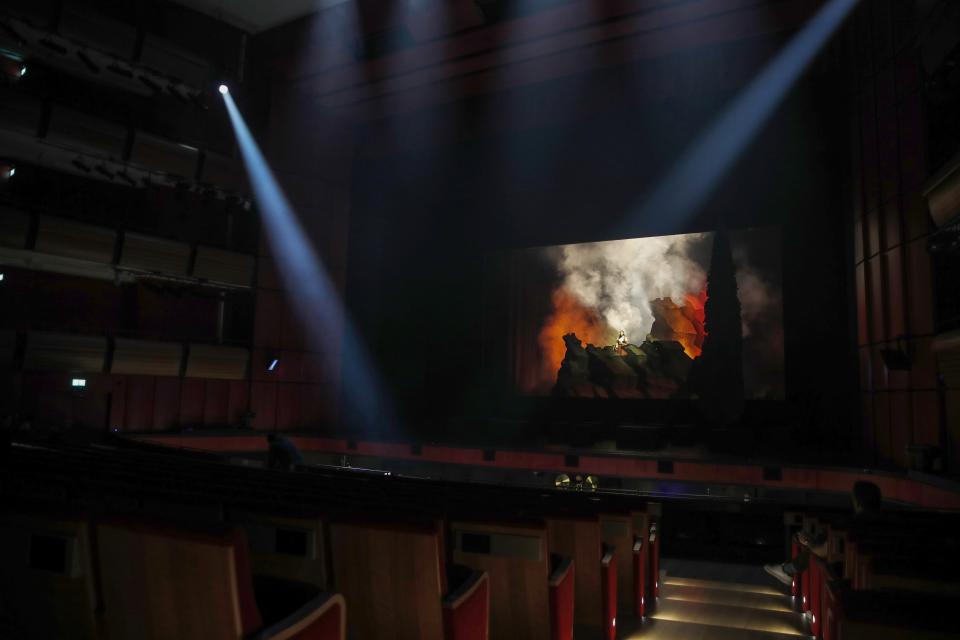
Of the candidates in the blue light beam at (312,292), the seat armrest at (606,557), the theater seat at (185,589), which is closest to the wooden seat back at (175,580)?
the theater seat at (185,589)

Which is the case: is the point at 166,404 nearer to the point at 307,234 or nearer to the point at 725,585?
the point at 307,234

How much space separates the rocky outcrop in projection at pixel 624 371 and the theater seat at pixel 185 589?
1172cm

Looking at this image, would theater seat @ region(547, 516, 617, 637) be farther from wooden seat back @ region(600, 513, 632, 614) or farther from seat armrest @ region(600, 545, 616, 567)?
wooden seat back @ region(600, 513, 632, 614)

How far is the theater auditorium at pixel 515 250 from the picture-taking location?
8539mm

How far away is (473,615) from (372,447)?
10.3 metres

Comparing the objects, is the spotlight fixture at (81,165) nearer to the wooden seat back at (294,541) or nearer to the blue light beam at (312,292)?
the blue light beam at (312,292)

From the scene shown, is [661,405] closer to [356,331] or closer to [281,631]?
[356,331]

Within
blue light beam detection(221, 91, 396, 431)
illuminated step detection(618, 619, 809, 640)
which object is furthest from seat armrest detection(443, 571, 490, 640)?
blue light beam detection(221, 91, 396, 431)

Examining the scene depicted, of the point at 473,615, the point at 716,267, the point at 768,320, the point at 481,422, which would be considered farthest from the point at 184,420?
the point at 473,615

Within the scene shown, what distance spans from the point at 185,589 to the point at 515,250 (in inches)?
531

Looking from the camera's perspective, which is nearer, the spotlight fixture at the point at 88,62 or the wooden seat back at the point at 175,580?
the wooden seat back at the point at 175,580

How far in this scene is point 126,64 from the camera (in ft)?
35.3

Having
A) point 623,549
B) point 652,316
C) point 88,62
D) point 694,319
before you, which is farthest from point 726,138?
point 88,62

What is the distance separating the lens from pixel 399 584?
5.54 feet
